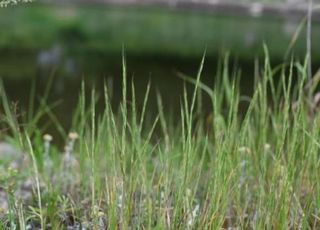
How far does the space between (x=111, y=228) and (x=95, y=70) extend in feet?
25.5

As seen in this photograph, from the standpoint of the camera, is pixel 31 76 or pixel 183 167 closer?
pixel 183 167

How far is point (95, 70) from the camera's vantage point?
9242 millimetres

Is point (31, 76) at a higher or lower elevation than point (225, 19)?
higher

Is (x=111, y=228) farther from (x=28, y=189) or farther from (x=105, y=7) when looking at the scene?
(x=105, y=7)

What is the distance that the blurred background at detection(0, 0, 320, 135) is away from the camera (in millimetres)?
7711

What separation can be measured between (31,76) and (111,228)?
22.2 feet

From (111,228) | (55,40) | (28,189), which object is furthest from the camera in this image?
(55,40)

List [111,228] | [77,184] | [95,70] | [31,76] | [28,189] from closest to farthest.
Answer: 1. [111,228]
2. [77,184]
3. [28,189]
4. [31,76]
5. [95,70]

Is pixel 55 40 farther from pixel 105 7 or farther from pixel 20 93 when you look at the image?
pixel 105 7

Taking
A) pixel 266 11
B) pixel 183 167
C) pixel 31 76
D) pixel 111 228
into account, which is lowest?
pixel 266 11

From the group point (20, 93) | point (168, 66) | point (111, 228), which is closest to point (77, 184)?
point (111, 228)

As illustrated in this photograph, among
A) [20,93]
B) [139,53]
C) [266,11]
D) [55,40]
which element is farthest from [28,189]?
[266,11]

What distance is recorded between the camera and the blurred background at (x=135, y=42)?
25.3 ft

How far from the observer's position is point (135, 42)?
13.1 metres
